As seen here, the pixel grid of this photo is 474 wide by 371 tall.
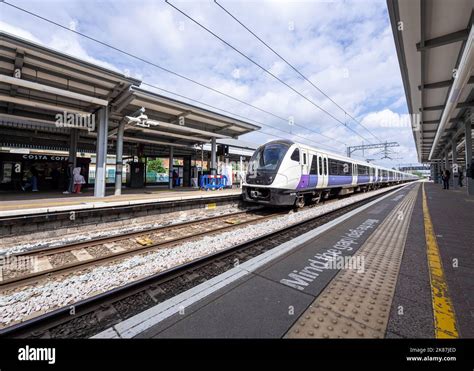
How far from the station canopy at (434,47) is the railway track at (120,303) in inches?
305

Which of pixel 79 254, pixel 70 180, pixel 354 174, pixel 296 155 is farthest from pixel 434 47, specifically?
pixel 70 180

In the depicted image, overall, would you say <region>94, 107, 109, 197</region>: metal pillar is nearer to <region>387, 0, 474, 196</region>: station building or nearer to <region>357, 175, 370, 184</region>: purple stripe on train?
<region>387, 0, 474, 196</region>: station building

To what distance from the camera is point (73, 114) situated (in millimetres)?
10602

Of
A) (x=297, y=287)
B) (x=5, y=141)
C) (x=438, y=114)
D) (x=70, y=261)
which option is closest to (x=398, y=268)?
(x=297, y=287)

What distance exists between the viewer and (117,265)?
148 inches

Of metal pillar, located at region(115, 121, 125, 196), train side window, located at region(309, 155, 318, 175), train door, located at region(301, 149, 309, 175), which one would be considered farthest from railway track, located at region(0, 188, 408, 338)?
metal pillar, located at region(115, 121, 125, 196)

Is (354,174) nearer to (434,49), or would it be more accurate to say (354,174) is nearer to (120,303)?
(434,49)

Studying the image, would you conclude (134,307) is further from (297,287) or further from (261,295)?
(297,287)

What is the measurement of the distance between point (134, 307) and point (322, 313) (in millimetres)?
2034

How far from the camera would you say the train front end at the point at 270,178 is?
7680 mm

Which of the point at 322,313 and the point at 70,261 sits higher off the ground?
the point at 322,313

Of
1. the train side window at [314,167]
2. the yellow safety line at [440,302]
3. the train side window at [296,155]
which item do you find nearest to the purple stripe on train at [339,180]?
the train side window at [314,167]

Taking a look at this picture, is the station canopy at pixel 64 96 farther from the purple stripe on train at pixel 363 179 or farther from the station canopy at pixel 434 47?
the station canopy at pixel 434 47

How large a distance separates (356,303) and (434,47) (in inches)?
393
